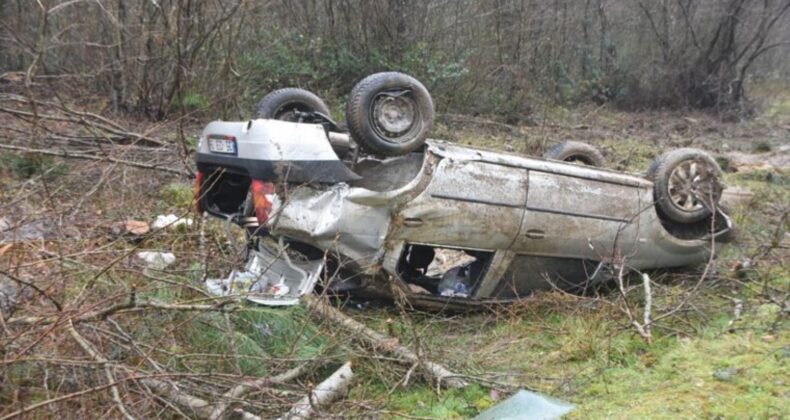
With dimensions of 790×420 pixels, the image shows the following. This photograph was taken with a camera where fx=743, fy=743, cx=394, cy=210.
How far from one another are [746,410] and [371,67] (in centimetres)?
1132

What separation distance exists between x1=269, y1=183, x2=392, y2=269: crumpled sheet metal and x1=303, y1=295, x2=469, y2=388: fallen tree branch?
48cm

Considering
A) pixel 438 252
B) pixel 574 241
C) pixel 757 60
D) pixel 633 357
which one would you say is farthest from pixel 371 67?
pixel 757 60

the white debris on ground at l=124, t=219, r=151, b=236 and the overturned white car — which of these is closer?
the overturned white car

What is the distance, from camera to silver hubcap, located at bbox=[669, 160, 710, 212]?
19.4ft

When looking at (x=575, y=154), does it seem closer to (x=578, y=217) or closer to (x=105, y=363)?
(x=578, y=217)

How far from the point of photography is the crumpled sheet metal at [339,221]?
4754mm

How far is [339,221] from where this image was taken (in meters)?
4.74

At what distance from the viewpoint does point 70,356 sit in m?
3.27

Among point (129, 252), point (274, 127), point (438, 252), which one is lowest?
point (438, 252)

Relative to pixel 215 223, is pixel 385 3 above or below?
above

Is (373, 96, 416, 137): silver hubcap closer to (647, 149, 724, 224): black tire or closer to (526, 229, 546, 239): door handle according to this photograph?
(526, 229, 546, 239): door handle

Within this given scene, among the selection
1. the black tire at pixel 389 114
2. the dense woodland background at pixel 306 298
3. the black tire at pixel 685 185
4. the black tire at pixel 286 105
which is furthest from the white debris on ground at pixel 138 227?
A: the black tire at pixel 685 185

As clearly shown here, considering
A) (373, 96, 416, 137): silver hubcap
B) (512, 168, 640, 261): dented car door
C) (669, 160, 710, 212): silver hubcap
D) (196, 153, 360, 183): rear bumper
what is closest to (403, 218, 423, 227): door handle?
(196, 153, 360, 183): rear bumper

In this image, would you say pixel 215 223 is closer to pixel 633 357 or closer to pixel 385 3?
pixel 633 357
